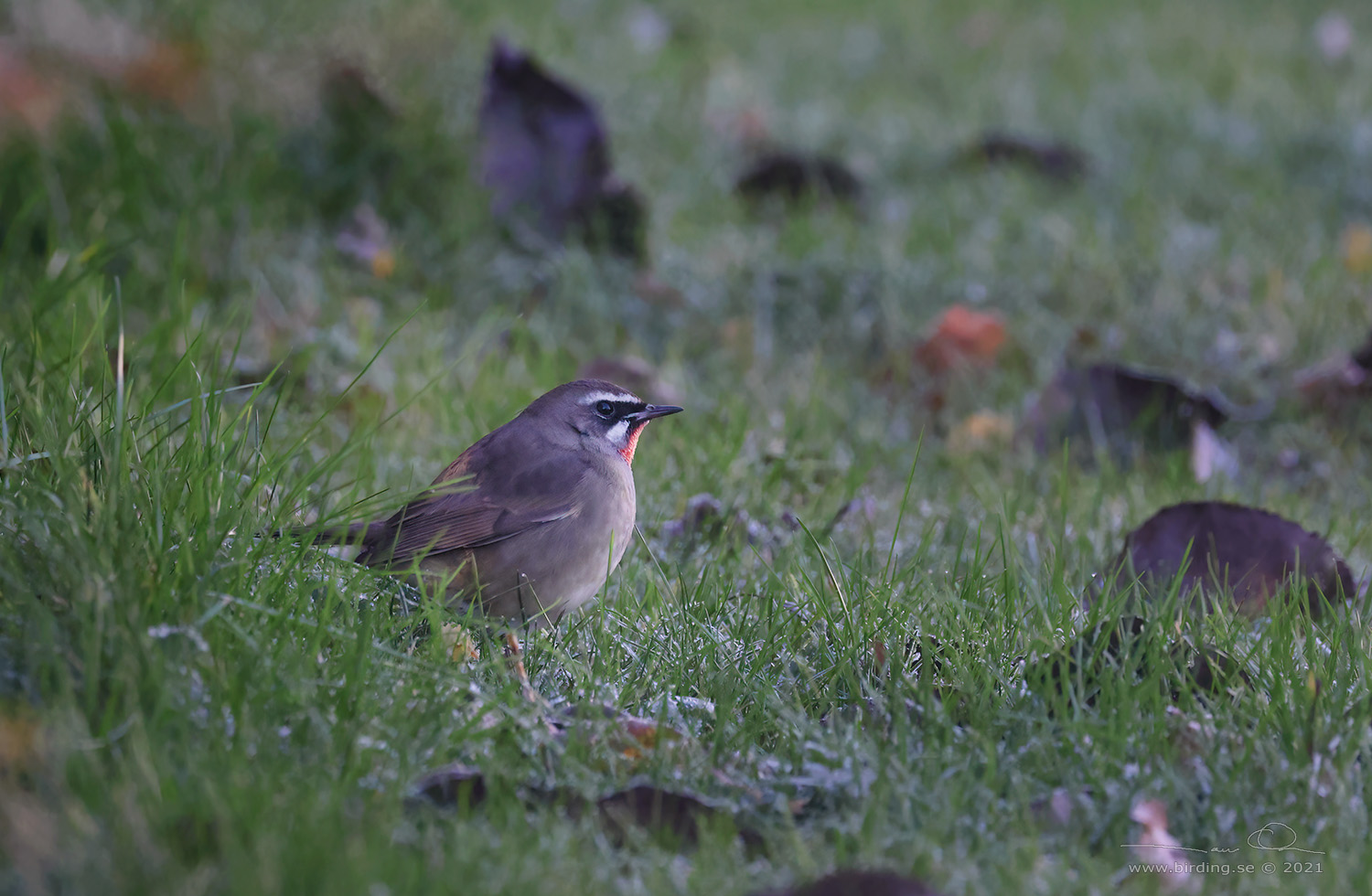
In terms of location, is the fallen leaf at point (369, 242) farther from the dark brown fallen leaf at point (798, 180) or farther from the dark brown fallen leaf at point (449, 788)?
the dark brown fallen leaf at point (449, 788)

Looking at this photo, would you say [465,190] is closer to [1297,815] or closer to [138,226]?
[138,226]

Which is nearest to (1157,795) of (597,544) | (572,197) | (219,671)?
(597,544)

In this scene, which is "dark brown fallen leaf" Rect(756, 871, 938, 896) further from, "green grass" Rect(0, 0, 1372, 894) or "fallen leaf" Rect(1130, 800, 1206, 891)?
"fallen leaf" Rect(1130, 800, 1206, 891)

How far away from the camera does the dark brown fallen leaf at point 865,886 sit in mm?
2154

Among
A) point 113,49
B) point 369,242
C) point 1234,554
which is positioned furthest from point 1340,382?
point 113,49

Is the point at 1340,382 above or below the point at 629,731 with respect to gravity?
above

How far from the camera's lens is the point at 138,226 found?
5512mm

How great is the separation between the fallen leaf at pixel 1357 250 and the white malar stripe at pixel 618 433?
414cm

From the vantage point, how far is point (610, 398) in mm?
3973

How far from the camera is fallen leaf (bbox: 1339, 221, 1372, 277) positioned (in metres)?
6.39

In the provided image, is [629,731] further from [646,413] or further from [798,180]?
[798,180]

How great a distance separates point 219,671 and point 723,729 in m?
1.02

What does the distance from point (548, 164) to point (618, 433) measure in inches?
108

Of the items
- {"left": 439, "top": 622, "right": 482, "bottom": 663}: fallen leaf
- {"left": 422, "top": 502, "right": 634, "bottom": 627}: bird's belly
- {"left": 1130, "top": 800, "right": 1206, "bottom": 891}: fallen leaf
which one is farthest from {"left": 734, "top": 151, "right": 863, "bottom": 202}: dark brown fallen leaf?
{"left": 1130, "top": 800, "right": 1206, "bottom": 891}: fallen leaf
